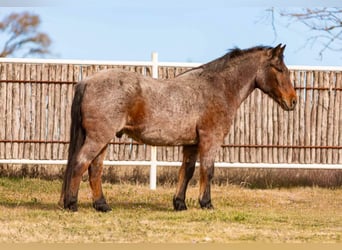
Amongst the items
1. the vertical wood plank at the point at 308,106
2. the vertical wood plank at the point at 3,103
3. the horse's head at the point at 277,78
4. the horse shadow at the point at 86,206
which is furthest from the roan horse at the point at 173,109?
the vertical wood plank at the point at 3,103

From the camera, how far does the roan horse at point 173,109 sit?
10.2m

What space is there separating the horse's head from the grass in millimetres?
1785

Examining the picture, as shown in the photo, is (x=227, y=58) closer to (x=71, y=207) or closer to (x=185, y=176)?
(x=185, y=176)

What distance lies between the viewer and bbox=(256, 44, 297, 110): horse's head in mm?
11328

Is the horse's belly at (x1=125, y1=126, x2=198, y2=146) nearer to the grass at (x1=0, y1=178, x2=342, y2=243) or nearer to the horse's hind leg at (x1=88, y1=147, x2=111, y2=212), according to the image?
the horse's hind leg at (x1=88, y1=147, x2=111, y2=212)

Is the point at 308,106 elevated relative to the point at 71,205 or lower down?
elevated

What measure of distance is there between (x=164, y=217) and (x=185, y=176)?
1.09 metres

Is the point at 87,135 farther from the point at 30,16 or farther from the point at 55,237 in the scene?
the point at 30,16

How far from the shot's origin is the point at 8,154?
15320mm

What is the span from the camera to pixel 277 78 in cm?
1134

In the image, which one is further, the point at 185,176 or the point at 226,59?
the point at 226,59

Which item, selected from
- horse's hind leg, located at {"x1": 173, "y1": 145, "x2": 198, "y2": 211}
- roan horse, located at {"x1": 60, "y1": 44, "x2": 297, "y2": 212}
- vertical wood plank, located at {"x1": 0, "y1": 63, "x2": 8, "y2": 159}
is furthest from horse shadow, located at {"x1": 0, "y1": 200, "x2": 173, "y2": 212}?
vertical wood plank, located at {"x1": 0, "y1": 63, "x2": 8, "y2": 159}

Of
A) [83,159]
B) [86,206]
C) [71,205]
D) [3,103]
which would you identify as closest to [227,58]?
[83,159]

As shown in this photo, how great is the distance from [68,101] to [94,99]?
517cm
